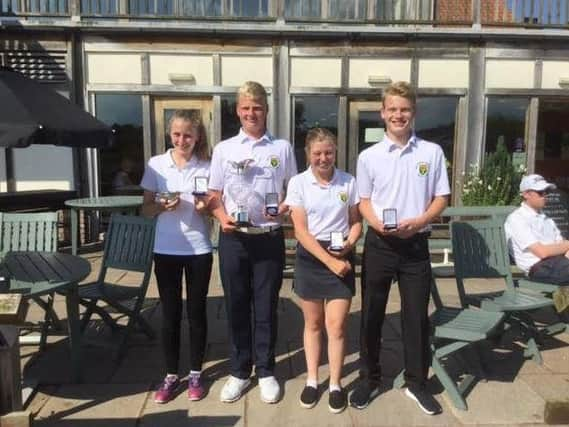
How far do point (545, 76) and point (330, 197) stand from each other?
710 cm

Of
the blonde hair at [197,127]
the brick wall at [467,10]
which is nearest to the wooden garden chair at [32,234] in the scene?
the blonde hair at [197,127]

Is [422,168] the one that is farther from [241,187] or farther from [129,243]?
[129,243]

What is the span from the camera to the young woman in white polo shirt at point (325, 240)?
306 cm

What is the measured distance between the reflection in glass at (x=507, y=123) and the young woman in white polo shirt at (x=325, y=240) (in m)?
6.45

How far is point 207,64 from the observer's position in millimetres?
8344

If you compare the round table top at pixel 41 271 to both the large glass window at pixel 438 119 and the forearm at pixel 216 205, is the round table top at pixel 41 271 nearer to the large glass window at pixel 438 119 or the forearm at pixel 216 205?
the forearm at pixel 216 205

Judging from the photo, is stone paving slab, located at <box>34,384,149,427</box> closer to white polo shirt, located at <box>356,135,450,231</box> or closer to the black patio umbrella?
the black patio umbrella

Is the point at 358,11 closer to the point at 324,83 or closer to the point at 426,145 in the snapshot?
the point at 324,83

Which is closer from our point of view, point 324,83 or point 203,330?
point 203,330

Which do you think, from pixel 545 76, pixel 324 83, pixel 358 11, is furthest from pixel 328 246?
pixel 545 76

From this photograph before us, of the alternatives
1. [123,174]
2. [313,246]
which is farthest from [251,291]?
[123,174]

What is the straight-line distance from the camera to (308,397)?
322 centimetres

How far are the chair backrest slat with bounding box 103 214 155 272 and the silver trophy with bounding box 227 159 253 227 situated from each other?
127 centimetres

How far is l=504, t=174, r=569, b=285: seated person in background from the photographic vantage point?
4207 mm
